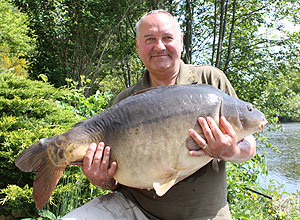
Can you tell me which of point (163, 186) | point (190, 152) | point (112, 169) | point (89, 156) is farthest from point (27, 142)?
point (190, 152)

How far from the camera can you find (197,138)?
65.4 inches

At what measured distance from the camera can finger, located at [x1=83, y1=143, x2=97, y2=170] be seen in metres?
1.82

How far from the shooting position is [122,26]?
1205cm

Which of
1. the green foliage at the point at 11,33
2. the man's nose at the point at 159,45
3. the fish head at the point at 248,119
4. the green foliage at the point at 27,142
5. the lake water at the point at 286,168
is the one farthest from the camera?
the green foliage at the point at 11,33

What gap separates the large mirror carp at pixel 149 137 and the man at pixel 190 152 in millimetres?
66

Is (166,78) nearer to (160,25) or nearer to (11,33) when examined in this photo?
(160,25)

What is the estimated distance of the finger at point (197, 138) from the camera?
1.66 metres

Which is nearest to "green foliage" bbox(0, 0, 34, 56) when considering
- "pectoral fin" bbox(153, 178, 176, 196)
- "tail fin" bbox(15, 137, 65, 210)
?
"tail fin" bbox(15, 137, 65, 210)

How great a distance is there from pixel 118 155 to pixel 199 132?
1.75 feet

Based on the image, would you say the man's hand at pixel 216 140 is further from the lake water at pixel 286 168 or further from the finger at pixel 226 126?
the lake water at pixel 286 168

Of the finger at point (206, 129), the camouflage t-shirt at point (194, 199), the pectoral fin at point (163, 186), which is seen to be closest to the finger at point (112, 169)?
the pectoral fin at point (163, 186)

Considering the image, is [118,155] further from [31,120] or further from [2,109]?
[2,109]

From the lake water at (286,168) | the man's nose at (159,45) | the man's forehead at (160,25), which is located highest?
the man's forehead at (160,25)

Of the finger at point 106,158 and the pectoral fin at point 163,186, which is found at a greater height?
the finger at point 106,158
